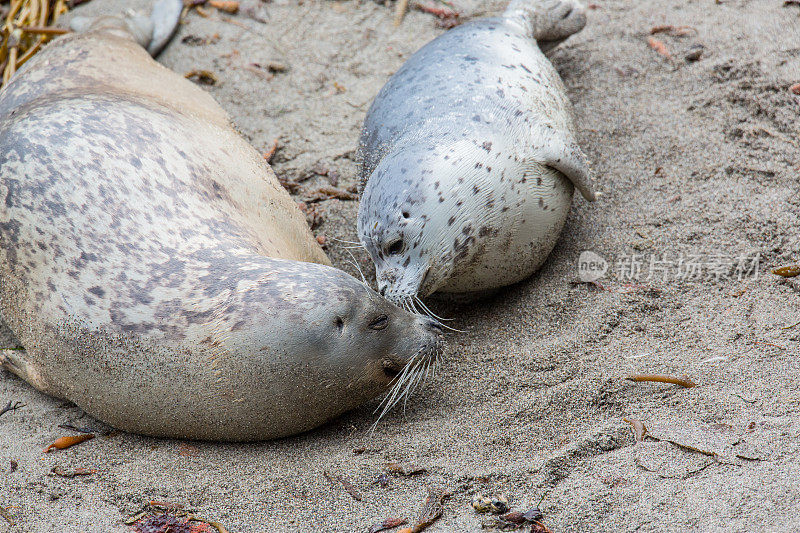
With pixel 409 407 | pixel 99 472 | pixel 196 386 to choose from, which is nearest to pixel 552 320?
pixel 409 407

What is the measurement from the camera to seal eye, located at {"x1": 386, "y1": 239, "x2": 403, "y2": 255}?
119 inches

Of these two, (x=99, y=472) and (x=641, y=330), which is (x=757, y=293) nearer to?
(x=641, y=330)

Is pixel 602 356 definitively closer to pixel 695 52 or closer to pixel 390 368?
pixel 390 368

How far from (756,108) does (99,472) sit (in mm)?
3448

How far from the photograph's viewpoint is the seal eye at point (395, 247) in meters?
3.04

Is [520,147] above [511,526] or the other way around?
above

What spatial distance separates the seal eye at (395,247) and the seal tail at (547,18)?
189cm

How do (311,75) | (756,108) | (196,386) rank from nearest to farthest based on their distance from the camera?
(196,386) < (756,108) < (311,75)

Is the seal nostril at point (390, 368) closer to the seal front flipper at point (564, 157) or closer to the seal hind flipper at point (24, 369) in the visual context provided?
Result: the seal front flipper at point (564, 157)

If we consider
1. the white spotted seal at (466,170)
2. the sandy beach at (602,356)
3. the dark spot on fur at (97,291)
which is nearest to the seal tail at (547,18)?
the sandy beach at (602,356)

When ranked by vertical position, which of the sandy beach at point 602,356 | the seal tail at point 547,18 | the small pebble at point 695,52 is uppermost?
the seal tail at point 547,18

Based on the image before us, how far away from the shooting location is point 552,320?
330 centimetres

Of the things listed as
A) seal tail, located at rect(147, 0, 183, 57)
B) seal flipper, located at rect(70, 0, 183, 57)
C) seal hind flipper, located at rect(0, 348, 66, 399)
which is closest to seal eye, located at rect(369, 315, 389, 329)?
seal hind flipper, located at rect(0, 348, 66, 399)

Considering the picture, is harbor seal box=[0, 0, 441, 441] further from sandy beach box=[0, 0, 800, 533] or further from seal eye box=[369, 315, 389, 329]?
sandy beach box=[0, 0, 800, 533]
